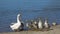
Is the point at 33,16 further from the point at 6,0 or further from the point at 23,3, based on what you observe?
the point at 6,0

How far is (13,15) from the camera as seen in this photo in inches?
81.8

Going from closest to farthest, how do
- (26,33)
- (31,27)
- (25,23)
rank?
(26,33)
(31,27)
(25,23)

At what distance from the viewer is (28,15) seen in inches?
81.8

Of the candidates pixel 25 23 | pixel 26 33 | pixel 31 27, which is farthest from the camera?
pixel 25 23

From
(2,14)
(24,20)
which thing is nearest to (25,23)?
(24,20)

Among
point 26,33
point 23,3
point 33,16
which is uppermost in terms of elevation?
point 23,3

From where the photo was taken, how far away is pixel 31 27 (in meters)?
1.92

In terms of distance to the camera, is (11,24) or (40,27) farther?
(11,24)

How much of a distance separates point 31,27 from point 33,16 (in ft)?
0.69

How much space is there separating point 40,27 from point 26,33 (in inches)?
8.3

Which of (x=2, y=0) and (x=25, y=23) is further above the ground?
(x=2, y=0)

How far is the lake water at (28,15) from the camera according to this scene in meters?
2.07

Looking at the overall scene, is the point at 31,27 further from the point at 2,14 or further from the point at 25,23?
the point at 2,14

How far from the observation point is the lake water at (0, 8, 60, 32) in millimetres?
2074
